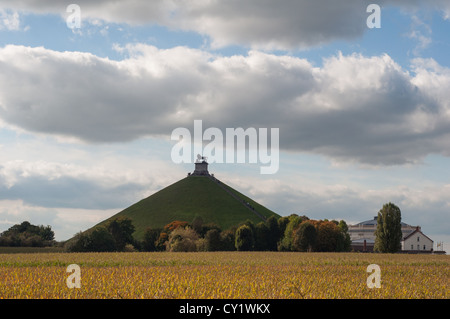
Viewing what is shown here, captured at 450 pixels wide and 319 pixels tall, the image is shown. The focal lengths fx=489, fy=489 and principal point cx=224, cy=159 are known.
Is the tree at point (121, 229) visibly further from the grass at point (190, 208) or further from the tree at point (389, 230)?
the tree at point (389, 230)

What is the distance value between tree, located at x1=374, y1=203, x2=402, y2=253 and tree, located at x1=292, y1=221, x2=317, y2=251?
12.3 metres

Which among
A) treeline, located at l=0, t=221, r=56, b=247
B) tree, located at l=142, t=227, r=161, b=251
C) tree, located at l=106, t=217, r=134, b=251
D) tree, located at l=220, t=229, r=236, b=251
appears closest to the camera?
tree, located at l=220, t=229, r=236, b=251

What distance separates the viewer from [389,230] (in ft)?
302

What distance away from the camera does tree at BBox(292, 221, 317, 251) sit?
9569 centimetres

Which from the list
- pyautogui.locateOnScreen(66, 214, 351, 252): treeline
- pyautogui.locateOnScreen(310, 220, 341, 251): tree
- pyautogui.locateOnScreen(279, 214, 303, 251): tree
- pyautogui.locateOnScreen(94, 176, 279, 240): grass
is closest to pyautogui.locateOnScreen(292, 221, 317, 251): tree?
pyautogui.locateOnScreen(66, 214, 351, 252): treeline

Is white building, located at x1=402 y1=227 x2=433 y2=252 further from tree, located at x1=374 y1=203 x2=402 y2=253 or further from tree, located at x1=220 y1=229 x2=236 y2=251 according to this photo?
tree, located at x1=220 y1=229 x2=236 y2=251

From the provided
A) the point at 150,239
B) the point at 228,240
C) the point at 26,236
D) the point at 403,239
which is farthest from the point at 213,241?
the point at 403,239

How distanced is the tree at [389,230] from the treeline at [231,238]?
942 cm

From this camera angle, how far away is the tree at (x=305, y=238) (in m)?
95.7

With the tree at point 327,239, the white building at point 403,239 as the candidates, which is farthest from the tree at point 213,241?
the white building at point 403,239

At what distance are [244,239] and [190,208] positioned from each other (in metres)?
73.9
